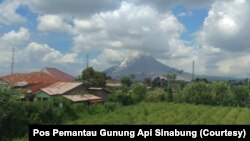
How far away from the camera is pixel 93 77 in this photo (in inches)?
2564

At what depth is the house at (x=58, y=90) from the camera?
4206 cm

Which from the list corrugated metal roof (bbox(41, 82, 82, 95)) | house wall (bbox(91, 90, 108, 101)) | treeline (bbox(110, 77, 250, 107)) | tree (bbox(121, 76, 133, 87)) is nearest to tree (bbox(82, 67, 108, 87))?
tree (bbox(121, 76, 133, 87))

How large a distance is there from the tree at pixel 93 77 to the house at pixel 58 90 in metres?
15.6

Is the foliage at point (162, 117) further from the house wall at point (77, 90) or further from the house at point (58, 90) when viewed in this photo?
the house wall at point (77, 90)

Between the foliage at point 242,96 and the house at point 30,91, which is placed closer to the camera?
the house at point 30,91

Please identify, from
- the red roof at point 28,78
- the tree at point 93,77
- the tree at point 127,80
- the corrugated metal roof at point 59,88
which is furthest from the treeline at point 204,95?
the tree at point 127,80

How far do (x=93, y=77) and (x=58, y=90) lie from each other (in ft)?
65.1

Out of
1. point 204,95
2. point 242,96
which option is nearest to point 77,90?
point 204,95

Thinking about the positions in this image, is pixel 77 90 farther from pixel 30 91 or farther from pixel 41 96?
pixel 41 96

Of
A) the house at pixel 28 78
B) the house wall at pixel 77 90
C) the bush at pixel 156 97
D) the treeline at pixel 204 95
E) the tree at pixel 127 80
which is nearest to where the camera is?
the house wall at pixel 77 90

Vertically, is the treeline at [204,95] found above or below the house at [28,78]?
below

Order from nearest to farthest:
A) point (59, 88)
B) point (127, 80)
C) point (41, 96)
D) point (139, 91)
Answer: point (41, 96)
point (59, 88)
point (139, 91)
point (127, 80)

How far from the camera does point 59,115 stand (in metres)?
30.1

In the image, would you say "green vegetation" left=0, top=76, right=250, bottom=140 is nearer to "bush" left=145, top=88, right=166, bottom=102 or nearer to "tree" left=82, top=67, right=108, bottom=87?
"bush" left=145, top=88, right=166, bottom=102
